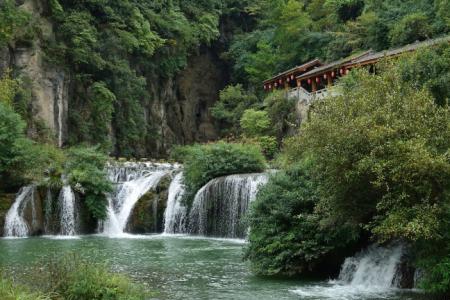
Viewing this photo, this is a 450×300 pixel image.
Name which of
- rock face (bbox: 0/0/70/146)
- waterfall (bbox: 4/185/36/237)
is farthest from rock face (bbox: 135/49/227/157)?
waterfall (bbox: 4/185/36/237)

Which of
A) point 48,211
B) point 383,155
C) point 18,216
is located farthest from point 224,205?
point 383,155

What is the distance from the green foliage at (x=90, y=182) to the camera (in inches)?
1123

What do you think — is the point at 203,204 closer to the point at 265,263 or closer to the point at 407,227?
the point at 265,263

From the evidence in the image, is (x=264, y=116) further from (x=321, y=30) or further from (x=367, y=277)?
(x=367, y=277)

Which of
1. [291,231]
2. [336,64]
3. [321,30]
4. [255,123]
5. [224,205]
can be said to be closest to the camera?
[291,231]

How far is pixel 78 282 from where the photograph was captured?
35.4 feet

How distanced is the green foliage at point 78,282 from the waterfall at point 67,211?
17.1 m

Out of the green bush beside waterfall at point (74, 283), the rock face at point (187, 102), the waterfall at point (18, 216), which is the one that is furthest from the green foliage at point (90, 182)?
the rock face at point (187, 102)

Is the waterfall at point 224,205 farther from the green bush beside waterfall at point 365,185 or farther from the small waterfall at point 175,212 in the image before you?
the green bush beside waterfall at point 365,185

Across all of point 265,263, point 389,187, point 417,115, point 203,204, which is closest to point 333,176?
point 389,187

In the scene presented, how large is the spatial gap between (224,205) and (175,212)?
3161mm

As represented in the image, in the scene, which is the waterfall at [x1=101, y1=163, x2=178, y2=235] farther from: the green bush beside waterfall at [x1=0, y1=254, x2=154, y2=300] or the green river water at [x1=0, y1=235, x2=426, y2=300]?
the green bush beside waterfall at [x1=0, y1=254, x2=154, y2=300]

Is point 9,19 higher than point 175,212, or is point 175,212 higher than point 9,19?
point 9,19

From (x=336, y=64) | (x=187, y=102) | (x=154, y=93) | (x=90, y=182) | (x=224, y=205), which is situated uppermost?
(x=187, y=102)
